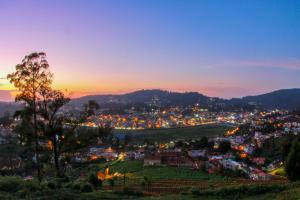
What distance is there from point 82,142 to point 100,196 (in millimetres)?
6759

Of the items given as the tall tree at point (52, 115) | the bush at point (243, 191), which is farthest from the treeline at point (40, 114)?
the bush at point (243, 191)

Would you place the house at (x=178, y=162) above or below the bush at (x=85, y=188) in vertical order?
below

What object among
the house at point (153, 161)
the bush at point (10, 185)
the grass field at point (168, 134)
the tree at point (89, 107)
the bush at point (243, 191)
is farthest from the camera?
the grass field at point (168, 134)

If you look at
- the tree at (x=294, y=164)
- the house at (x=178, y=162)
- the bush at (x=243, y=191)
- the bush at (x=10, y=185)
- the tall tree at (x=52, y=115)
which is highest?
the tall tree at (x=52, y=115)

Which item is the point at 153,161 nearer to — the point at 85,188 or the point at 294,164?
the point at 294,164

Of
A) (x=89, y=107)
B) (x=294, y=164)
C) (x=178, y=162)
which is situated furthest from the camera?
(x=178, y=162)

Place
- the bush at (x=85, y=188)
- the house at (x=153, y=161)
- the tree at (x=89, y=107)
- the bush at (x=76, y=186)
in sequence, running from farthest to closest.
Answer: the house at (x=153, y=161)
the tree at (x=89, y=107)
the bush at (x=76, y=186)
the bush at (x=85, y=188)

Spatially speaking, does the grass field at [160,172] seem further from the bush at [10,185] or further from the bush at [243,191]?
the bush at [10,185]

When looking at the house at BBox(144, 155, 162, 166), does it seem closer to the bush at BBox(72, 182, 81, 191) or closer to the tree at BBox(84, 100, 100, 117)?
the tree at BBox(84, 100, 100, 117)

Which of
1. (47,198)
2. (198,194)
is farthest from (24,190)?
(198,194)

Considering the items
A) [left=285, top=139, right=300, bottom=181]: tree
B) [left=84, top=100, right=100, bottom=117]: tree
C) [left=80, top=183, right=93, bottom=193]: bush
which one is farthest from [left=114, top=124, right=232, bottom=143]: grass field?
[left=80, top=183, right=93, bottom=193]: bush

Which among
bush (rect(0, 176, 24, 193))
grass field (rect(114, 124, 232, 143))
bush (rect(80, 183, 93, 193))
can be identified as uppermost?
bush (rect(0, 176, 24, 193))

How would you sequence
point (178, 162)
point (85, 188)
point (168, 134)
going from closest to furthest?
1. point (85, 188)
2. point (178, 162)
3. point (168, 134)

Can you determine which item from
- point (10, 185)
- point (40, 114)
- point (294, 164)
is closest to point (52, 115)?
point (40, 114)
